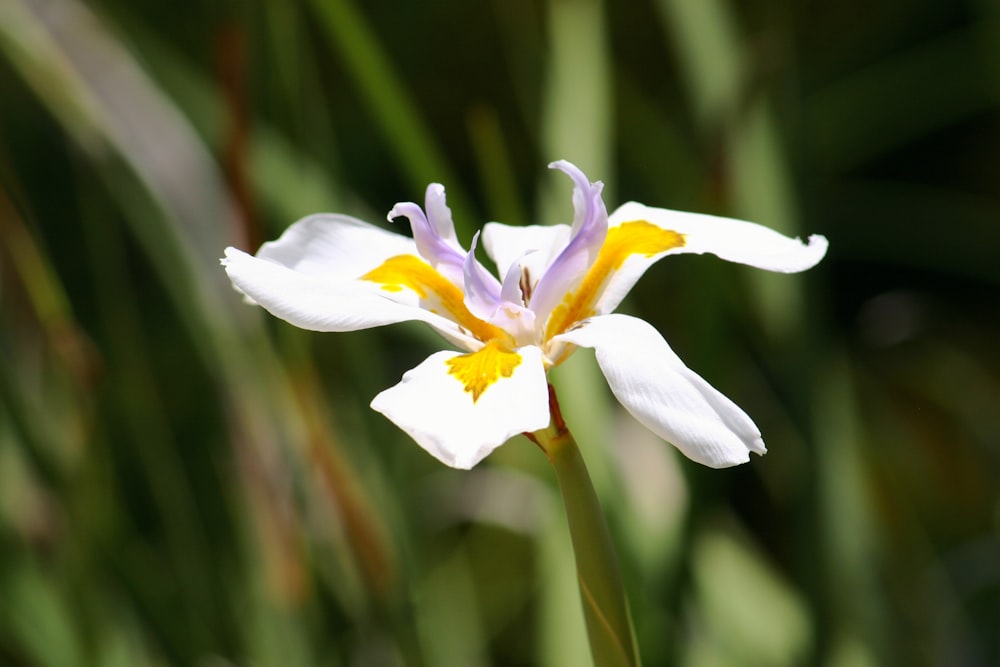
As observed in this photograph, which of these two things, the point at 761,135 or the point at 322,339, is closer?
the point at 761,135

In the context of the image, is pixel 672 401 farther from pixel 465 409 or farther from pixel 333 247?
pixel 333 247

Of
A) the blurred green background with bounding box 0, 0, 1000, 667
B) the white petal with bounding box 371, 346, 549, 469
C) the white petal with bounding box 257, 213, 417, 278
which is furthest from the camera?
the blurred green background with bounding box 0, 0, 1000, 667

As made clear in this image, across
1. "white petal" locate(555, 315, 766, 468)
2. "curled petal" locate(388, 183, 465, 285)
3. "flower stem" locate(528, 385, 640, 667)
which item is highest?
"curled petal" locate(388, 183, 465, 285)

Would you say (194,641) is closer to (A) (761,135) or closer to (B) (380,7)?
(A) (761,135)

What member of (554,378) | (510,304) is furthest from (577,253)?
(554,378)

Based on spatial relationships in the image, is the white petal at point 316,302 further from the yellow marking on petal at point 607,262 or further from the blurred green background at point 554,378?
the blurred green background at point 554,378

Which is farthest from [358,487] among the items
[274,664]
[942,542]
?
[942,542]

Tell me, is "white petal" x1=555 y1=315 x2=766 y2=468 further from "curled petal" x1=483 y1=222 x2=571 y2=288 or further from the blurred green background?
the blurred green background

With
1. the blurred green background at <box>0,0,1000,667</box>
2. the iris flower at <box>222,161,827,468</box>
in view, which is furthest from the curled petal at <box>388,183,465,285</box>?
the blurred green background at <box>0,0,1000,667</box>
